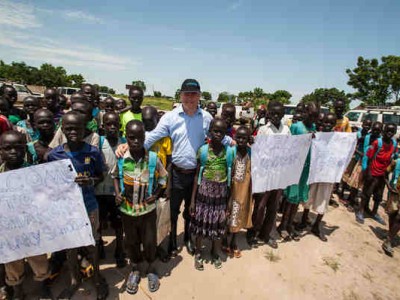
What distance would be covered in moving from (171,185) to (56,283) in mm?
1763

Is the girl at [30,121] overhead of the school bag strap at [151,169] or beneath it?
overhead

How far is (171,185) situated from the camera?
3.24 metres

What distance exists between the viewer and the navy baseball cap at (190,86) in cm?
287

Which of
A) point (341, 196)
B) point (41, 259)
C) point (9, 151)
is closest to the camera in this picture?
point (9, 151)

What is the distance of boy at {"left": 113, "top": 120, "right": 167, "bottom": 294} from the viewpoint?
2.53 m

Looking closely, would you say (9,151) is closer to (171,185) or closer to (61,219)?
(61,219)

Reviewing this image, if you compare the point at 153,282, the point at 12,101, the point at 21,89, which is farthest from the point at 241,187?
the point at 21,89

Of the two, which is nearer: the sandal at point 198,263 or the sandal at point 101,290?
the sandal at point 101,290

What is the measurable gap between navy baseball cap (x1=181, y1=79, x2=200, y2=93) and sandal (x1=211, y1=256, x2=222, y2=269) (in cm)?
238

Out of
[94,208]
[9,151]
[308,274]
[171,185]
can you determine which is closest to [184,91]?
[171,185]

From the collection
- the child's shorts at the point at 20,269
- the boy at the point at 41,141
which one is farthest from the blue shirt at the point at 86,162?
the child's shorts at the point at 20,269

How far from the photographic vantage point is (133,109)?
396cm

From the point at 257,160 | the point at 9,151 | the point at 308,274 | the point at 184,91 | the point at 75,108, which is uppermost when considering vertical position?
the point at 184,91

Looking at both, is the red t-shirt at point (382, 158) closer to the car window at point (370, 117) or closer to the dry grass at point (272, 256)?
the dry grass at point (272, 256)
